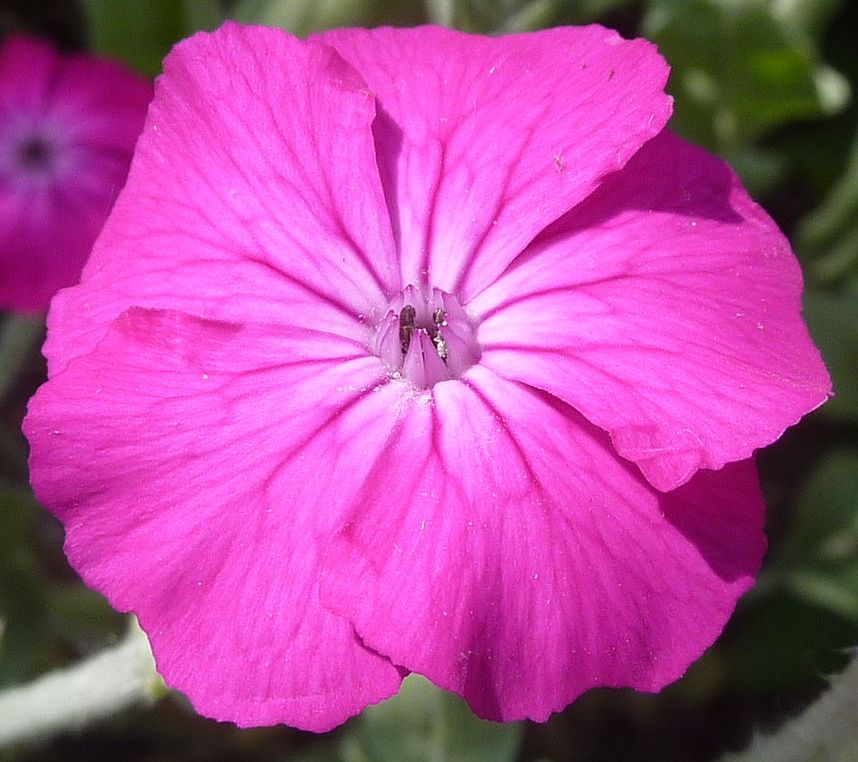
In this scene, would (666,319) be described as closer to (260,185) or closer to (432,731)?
(260,185)

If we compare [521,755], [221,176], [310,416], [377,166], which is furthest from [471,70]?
[521,755]

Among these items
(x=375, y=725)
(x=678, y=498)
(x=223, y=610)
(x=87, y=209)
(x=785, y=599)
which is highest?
(x=678, y=498)

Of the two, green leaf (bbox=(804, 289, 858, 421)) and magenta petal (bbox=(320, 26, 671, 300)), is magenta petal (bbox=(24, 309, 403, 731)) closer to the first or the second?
magenta petal (bbox=(320, 26, 671, 300))

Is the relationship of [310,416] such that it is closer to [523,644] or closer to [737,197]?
[523,644]

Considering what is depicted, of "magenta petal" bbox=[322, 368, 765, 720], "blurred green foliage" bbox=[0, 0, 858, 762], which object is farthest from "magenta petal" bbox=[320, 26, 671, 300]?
"blurred green foliage" bbox=[0, 0, 858, 762]

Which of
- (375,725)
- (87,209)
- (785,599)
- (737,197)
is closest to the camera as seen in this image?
(737,197)

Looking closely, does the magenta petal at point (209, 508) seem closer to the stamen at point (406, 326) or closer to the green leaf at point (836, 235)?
the stamen at point (406, 326)

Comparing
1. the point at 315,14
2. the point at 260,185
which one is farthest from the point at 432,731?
the point at 315,14
